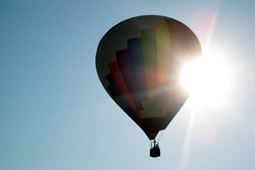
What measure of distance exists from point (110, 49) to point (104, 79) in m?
2.25

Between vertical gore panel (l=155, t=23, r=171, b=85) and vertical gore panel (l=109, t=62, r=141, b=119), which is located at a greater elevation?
vertical gore panel (l=155, t=23, r=171, b=85)

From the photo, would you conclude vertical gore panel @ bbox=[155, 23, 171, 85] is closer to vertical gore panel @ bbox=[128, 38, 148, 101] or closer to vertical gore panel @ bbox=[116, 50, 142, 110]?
vertical gore panel @ bbox=[128, 38, 148, 101]

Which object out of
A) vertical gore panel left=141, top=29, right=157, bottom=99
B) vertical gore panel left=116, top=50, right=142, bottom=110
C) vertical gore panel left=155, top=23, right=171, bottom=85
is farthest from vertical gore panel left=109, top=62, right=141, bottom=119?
vertical gore panel left=155, top=23, right=171, bottom=85

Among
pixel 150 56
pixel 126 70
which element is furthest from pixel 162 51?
pixel 126 70

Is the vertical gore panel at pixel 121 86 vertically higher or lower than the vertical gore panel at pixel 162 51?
Result: lower

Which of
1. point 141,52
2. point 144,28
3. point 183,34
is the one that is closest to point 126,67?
point 141,52

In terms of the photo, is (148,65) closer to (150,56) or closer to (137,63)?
(150,56)

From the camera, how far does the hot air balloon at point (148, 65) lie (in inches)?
848

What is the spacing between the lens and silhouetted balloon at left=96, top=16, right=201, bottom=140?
2153 centimetres

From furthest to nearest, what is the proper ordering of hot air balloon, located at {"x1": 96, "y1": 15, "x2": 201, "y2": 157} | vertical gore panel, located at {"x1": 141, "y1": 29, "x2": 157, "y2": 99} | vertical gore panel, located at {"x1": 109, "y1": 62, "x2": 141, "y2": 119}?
vertical gore panel, located at {"x1": 141, "y1": 29, "x2": 157, "y2": 99} → vertical gore panel, located at {"x1": 109, "y1": 62, "x2": 141, "y2": 119} → hot air balloon, located at {"x1": 96, "y1": 15, "x2": 201, "y2": 157}

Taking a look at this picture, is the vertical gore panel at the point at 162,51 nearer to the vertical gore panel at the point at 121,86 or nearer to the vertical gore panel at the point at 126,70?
the vertical gore panel at the point at 126,70

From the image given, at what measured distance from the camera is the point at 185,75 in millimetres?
22609

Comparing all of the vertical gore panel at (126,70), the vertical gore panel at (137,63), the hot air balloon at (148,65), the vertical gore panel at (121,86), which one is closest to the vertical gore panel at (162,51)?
the hot air balloon at (148,65)

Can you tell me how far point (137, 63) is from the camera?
21.9m
